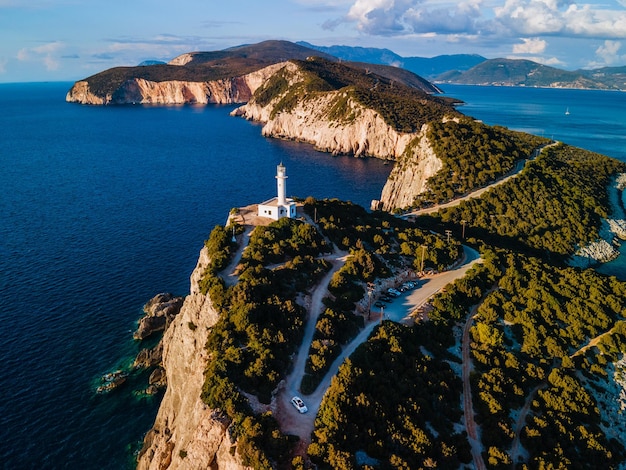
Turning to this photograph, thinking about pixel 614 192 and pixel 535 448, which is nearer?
pixel 535 448

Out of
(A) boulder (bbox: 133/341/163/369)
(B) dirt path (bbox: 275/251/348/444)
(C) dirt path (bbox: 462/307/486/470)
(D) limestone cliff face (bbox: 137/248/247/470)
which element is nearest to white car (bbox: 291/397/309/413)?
(B) dirt path (bbox: 275/251/348/444)

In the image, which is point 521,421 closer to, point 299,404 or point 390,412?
point 390,412

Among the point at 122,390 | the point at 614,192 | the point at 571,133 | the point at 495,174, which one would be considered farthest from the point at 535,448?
the point at 571,133

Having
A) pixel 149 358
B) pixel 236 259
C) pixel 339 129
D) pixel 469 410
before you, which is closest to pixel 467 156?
pixel 236 259

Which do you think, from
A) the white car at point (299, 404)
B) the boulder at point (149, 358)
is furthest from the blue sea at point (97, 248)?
the white car at point (299, 404)

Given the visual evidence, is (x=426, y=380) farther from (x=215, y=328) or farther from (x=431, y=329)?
(x=215, y=328)

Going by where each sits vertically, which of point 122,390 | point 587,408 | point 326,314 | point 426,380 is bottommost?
point 122,390

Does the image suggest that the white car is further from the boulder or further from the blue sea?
the boulder
